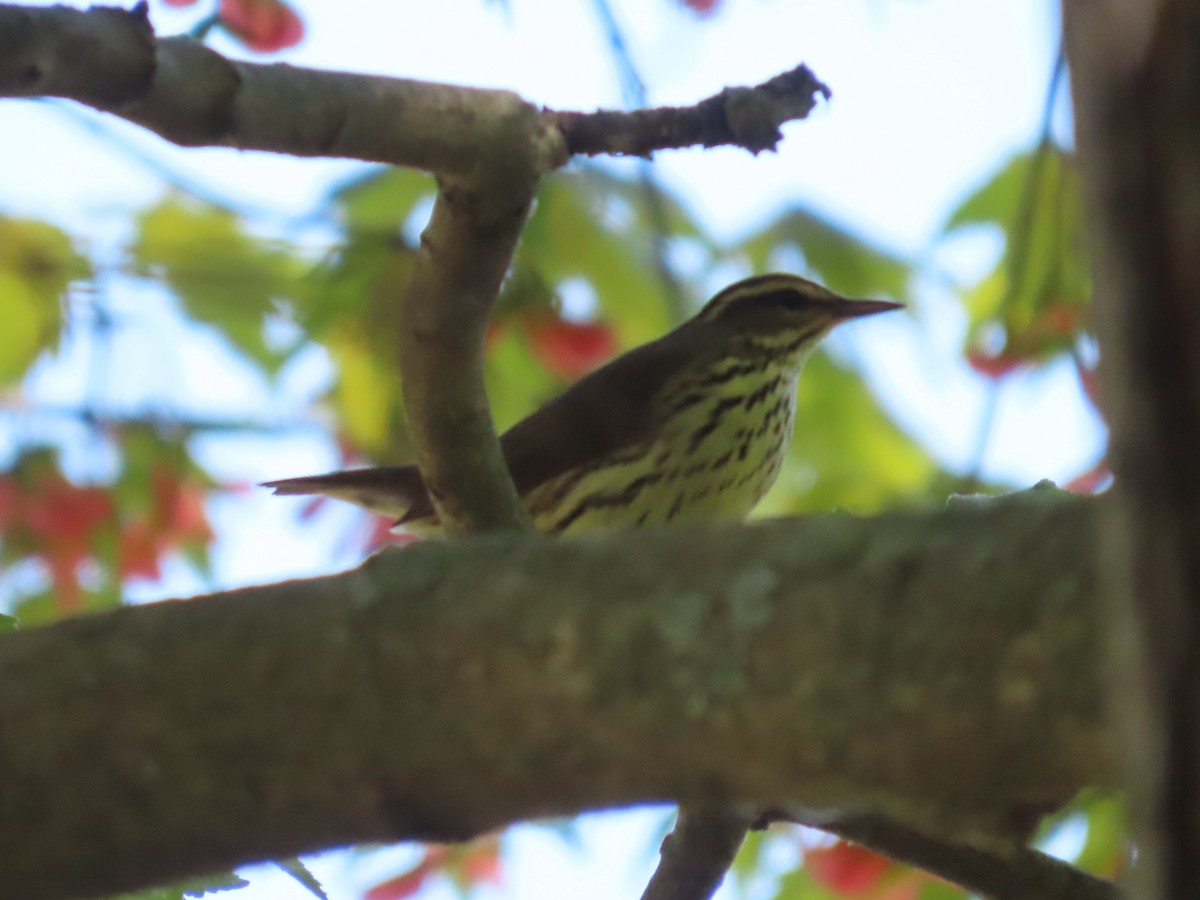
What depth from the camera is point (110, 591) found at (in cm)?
598

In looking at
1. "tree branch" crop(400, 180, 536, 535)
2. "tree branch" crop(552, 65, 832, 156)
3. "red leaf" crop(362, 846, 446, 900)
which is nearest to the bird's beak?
"tree branch" crop(400, 180, 536, 535)

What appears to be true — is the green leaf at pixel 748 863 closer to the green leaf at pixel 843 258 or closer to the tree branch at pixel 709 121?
the green leaf at pixel 843 258

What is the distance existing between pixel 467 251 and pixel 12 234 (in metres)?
3.25

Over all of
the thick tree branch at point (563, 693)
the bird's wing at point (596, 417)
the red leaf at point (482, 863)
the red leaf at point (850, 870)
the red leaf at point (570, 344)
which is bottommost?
the thick tree branch at point (563, 693)

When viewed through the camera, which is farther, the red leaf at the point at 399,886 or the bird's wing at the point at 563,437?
the red leaf at the point at 399,886

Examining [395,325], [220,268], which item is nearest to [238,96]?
[395,325]

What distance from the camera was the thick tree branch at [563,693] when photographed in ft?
4.35

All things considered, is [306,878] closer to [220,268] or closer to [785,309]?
[785,309]

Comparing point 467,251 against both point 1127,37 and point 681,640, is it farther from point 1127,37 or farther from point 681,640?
point 1127,37

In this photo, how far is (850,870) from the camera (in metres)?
4.43

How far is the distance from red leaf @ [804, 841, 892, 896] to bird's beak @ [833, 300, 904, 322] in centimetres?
156

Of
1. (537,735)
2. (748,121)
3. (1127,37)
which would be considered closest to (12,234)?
(748,121)

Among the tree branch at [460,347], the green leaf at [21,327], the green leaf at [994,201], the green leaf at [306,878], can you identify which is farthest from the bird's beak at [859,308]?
the green leaf at [306,878]

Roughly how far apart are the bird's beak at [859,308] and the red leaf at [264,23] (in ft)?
5.91
